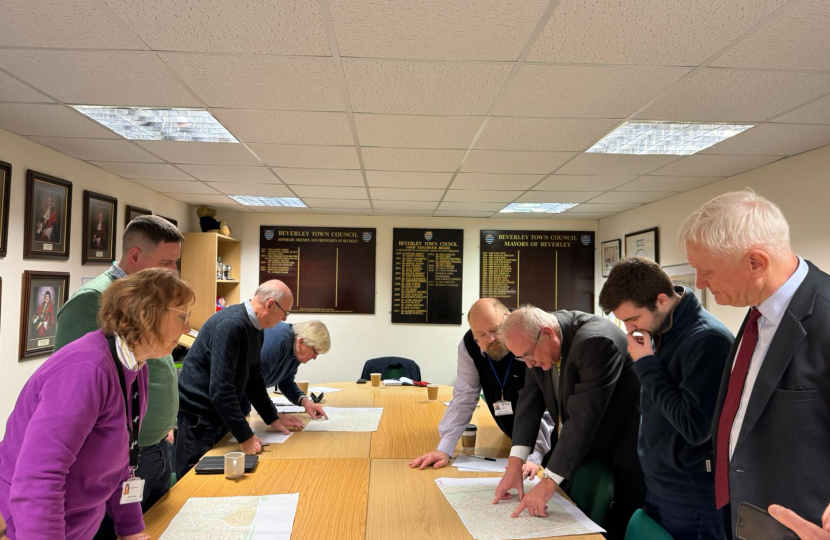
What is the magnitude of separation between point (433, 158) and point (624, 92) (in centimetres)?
154

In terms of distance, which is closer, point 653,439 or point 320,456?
point 653,439

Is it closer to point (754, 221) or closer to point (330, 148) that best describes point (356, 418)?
point (330, 148)

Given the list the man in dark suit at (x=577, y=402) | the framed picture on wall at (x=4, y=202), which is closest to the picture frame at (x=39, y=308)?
the framed picture on wall at (x=4, y=202)

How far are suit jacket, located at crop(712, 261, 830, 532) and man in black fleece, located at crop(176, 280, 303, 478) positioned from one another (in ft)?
6.52

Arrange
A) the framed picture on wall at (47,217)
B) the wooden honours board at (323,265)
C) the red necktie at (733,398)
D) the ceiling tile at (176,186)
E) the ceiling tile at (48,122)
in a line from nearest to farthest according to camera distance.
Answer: the red necktie at (733,398)
the ceiling tile at (48,122)
the framed picture on wall at (47,217)
the ceiling tile at (176,186)
the wooden honours board at (323,265)

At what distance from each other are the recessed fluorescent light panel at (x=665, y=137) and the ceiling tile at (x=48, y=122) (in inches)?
123

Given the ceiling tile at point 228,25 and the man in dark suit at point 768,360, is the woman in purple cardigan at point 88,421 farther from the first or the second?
the man in dark suit at point 768,360

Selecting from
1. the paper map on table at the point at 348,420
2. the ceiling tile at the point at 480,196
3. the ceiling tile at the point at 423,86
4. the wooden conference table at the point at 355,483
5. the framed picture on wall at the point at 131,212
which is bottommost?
the paper map on table at the point at 348,420

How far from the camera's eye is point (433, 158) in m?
A: 3.77

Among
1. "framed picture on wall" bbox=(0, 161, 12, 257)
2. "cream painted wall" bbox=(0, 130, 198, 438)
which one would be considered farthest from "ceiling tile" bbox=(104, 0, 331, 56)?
"cream painted wall" bbox=(0, 130, 198, 438)

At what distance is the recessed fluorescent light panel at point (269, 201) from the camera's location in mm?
5707

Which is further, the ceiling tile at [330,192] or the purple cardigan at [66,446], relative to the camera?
the ceiling tile at [330,192]

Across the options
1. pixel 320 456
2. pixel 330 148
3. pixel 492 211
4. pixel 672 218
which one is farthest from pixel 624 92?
pixel 492 211

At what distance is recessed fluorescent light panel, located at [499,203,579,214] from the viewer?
5.81 m
